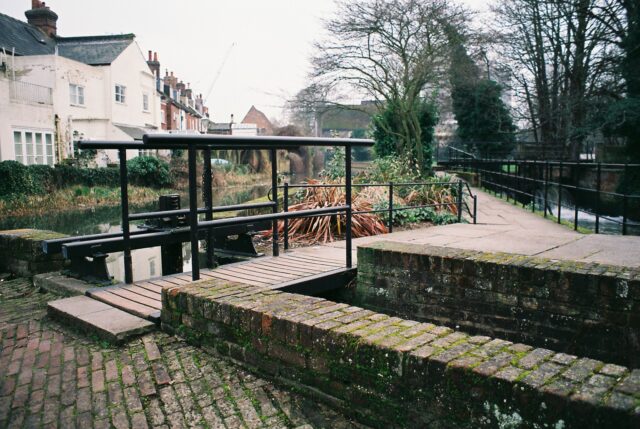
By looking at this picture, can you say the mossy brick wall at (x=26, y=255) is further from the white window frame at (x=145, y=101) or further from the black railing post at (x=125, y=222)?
the white window frame at (x=145, y=101)

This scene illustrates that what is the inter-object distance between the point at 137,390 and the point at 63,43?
37886 millimetres

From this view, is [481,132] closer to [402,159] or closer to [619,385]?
[402,159]

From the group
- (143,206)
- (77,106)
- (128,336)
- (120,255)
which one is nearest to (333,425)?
(128,336)

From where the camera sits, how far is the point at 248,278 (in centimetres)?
490

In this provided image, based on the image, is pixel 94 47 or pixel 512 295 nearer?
pixel 512 295

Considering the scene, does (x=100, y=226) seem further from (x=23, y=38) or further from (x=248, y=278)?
(x=23, y=38)

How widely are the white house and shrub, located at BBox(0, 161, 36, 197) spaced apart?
3453 mm

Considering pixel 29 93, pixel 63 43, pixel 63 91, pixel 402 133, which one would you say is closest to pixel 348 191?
pixel 402 133

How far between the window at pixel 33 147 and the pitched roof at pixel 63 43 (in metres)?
5.55

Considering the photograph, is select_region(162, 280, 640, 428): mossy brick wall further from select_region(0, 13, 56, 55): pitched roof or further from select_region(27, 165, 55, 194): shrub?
select_region(0, 13, 56, 55): pitched roof

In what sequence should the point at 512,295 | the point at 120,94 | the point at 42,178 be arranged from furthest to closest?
the point at 120,94
the point at 42,178
the point at 512,295

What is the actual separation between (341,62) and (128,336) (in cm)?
1420

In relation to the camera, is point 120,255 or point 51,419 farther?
point 120,255

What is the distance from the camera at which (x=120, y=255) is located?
35.4ft
